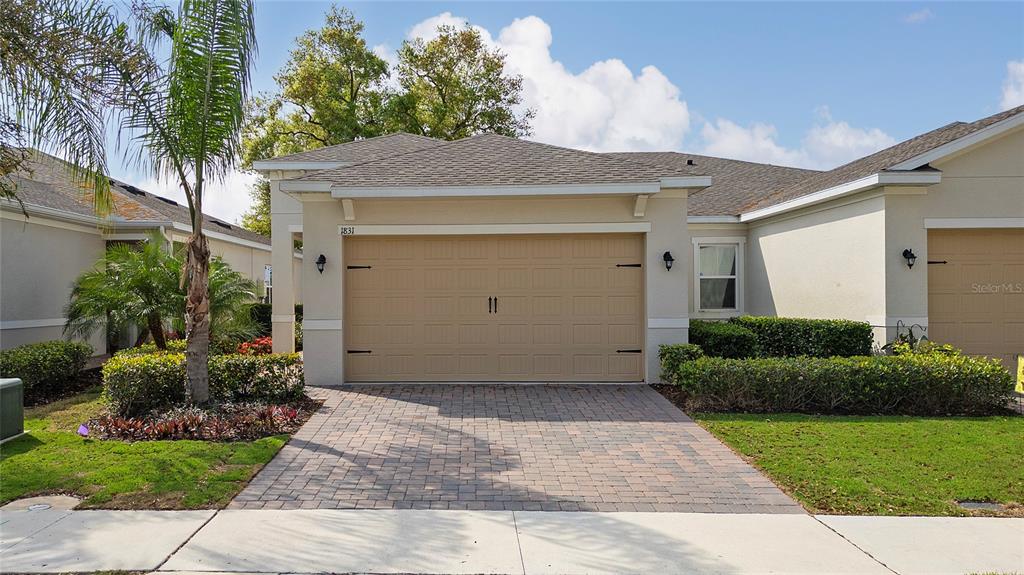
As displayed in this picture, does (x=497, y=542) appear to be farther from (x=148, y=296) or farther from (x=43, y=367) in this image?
(x=148, y=296)

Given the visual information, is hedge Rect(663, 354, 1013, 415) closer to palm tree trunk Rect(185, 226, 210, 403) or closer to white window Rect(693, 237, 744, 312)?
white window Rect(693, 237, 744, 312)

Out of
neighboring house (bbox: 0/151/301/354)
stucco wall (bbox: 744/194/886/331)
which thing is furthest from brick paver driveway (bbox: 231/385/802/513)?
neighboring house (bbox: 0/151/301/354)

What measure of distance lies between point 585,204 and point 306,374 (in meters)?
5.40

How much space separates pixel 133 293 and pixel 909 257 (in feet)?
43.6

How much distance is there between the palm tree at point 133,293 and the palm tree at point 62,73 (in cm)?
379

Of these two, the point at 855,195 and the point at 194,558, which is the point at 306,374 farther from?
the point at 855,195

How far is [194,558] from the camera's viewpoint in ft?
13.3

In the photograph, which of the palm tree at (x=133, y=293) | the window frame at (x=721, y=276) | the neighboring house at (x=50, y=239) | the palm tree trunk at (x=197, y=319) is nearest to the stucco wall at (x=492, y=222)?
the palm tree trunk at (x=197, y=319)

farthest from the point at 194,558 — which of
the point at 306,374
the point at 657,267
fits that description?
the point at 657,267

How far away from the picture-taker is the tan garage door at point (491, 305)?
10.5 metres

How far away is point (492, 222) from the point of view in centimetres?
1034

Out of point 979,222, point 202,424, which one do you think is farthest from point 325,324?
point 979,222

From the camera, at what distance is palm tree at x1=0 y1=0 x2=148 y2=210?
22.6 ft

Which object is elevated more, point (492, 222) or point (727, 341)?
point (492, 222)
